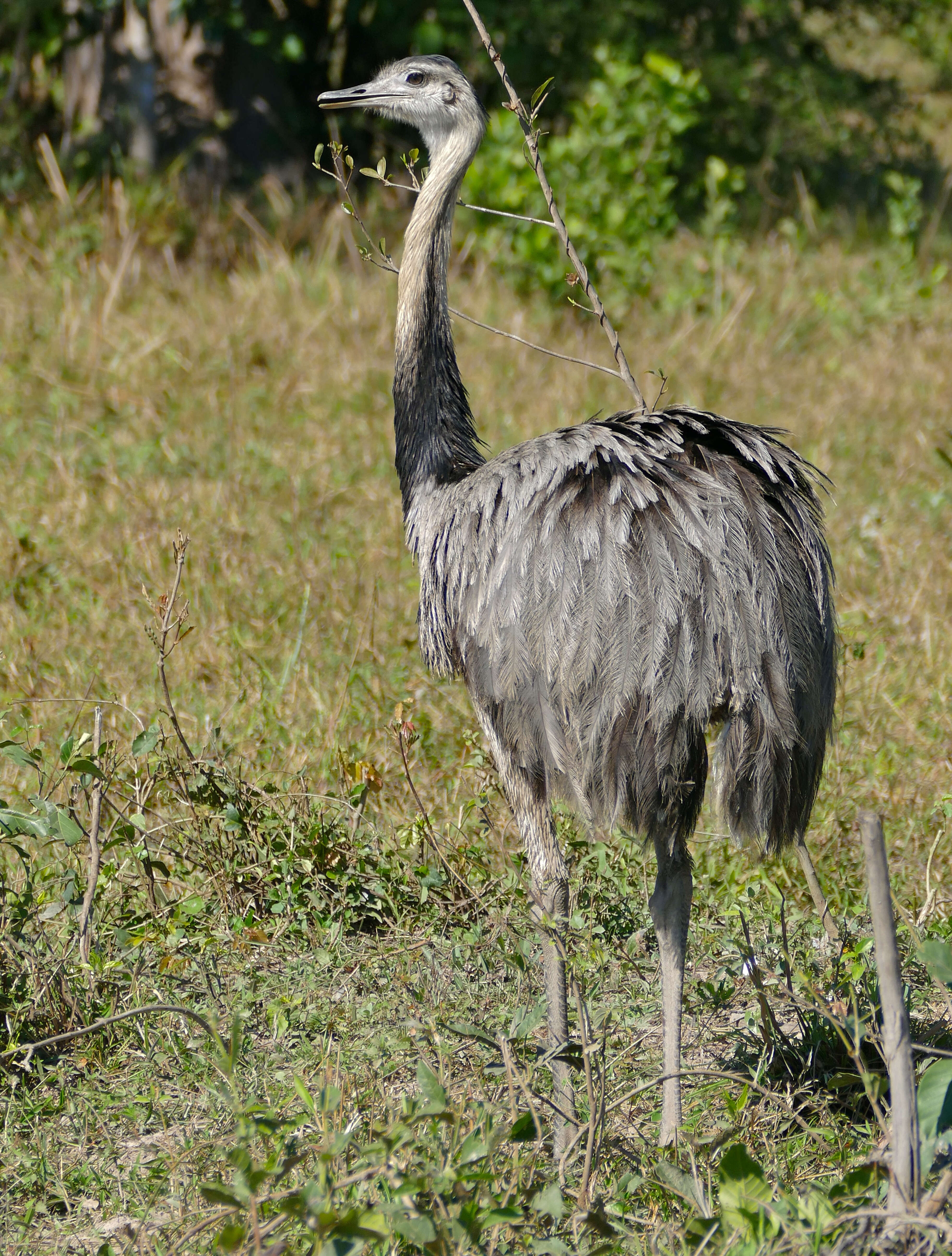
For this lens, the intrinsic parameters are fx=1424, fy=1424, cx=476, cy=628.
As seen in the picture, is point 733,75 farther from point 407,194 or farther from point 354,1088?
point 354,1088

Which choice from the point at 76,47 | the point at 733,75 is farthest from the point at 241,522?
the point at 733,75

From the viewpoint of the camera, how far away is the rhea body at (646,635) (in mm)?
3023

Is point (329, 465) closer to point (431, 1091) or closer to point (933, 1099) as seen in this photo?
point (431, 1091)

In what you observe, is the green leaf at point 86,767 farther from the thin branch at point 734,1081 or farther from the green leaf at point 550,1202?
the green leaf at point 550,1202

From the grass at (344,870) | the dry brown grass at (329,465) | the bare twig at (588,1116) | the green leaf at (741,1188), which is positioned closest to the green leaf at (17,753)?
the grass at (344,870)

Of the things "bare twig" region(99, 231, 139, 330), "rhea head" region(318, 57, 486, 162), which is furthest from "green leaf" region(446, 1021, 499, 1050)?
"bare twig" region(99, 231, 139, 330)

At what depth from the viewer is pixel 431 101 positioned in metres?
4.17

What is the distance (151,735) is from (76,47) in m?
7.96

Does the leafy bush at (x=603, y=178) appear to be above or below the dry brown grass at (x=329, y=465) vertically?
above

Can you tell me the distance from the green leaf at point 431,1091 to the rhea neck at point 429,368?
1694mm

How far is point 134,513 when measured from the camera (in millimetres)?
6469

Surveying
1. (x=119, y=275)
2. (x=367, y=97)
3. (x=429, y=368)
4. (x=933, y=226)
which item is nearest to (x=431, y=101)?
(x=367, y=97)

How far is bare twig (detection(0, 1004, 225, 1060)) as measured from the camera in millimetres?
2893

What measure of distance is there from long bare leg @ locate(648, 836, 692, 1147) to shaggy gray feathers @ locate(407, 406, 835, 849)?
9cm
